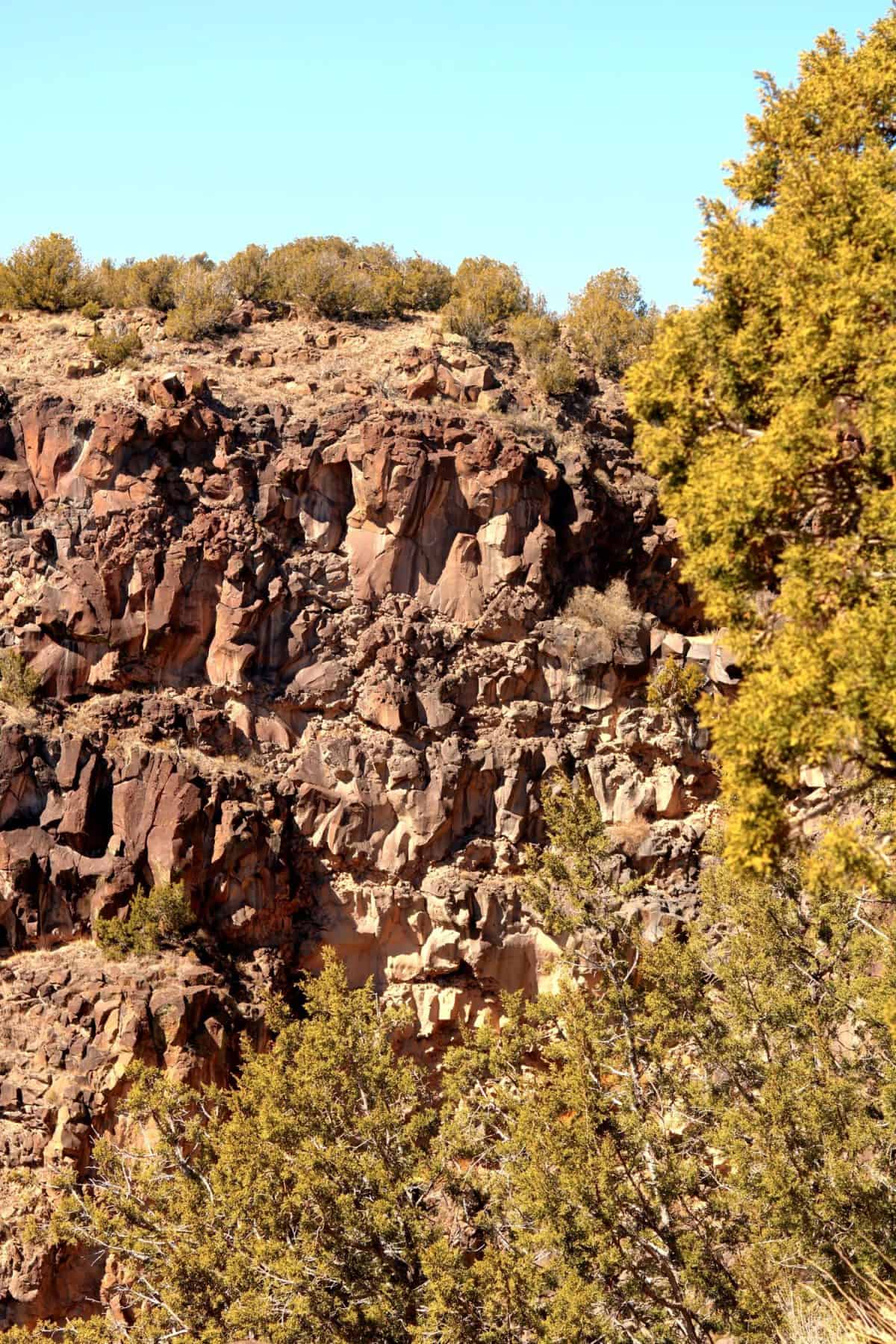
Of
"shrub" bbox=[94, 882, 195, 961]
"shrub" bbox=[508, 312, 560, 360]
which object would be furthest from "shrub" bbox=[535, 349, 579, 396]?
"shrub" bbox=[94, 882, 195, 961]

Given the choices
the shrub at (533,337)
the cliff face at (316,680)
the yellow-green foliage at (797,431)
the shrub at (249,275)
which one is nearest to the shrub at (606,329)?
the shrub at (533,337)

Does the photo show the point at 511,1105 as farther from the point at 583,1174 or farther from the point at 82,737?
the point at 82,737

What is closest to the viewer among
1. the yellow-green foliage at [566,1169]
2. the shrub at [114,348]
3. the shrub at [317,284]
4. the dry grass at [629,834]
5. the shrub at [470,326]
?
the yellow-green foliage at [566,1169]

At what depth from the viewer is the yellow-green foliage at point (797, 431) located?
9219 millimetres

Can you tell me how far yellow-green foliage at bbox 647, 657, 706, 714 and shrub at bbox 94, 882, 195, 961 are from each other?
1082 centimetres

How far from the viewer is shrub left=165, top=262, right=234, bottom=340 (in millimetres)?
31422

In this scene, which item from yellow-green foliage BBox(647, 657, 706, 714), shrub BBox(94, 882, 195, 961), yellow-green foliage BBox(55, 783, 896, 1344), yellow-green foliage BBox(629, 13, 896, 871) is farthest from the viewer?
yellow-green foliage BBox(647, 657, 706, 714)

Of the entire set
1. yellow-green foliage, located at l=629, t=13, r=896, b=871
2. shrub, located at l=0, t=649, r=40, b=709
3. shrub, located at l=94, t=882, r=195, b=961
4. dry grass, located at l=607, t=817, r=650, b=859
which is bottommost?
shrub, located at l=94, t=882, r=195, b=961

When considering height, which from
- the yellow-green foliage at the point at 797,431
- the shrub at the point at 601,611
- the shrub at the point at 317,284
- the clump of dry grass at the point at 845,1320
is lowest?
the clump of dry grass at the point at 845,1320

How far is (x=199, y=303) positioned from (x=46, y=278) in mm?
4584

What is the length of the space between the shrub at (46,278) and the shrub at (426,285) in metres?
8.90

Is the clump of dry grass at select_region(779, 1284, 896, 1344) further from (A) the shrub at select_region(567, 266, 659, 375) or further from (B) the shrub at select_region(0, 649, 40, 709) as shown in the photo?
(A) the shrub at select_region(567, 266, 659, 375)

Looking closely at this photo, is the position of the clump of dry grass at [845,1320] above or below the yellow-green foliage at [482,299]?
below

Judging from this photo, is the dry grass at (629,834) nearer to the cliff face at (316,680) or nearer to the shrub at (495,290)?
the cliff face at (316,680)
